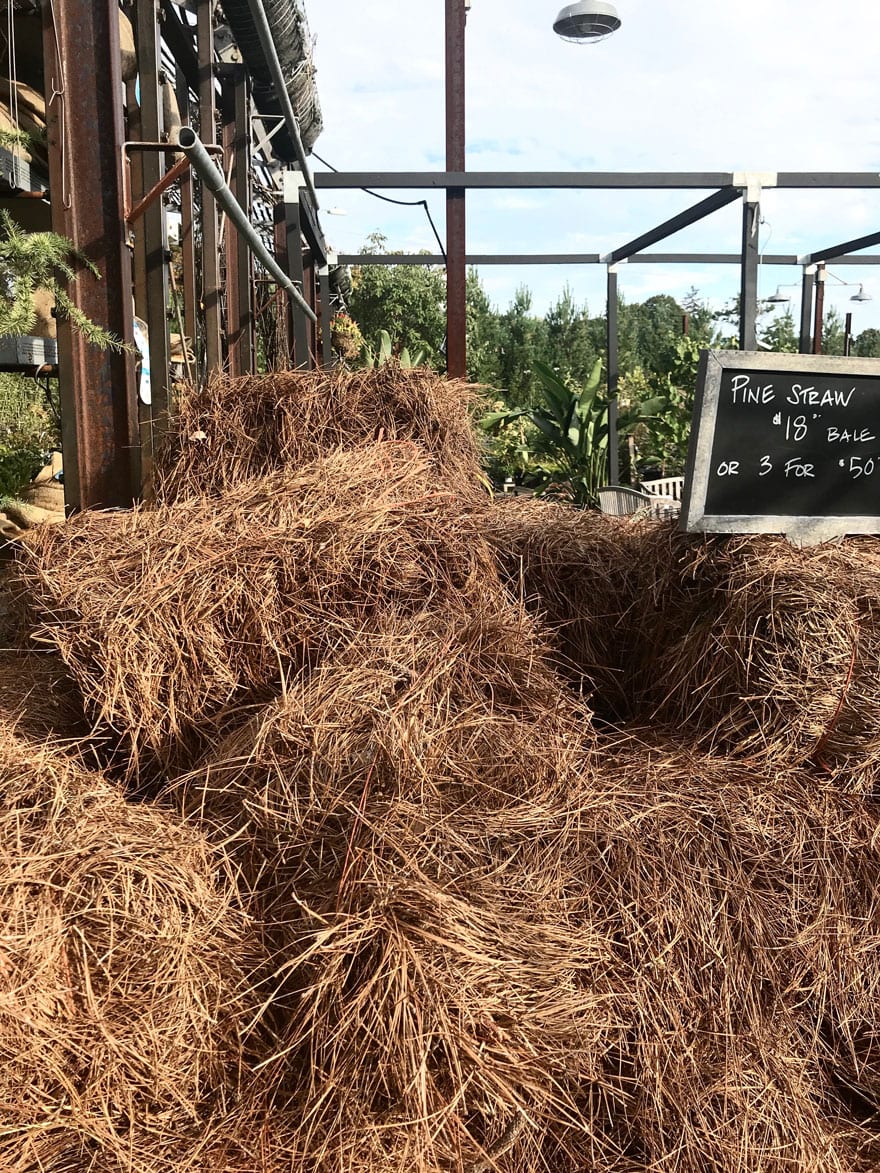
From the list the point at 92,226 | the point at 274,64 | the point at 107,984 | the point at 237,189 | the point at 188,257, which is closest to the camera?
the point at 107,984

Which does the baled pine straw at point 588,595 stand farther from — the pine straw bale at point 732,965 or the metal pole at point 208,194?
the metal pole at point 208,194

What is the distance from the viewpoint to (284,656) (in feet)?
6.64

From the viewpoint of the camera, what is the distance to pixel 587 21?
6508mm

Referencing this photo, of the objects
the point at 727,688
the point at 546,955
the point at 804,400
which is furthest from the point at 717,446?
the point at 546,955

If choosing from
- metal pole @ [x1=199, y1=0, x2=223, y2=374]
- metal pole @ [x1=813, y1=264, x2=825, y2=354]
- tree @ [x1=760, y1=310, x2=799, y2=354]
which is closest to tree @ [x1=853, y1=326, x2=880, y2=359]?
tree @ [x1=760, y1=310, x2=799, y2=354]

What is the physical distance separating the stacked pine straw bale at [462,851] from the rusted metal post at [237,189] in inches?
139

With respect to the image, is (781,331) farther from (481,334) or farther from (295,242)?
(295,242)

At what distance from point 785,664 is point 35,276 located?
88.8 inches

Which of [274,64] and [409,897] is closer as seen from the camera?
[409,897]

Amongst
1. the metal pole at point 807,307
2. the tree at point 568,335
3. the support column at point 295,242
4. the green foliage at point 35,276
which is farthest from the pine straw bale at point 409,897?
the tree at point 568,335

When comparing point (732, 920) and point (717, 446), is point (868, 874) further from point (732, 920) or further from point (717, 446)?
point (717, 446)

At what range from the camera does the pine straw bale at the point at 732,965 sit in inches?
58.6

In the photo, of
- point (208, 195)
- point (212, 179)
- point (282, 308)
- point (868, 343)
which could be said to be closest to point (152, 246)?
point (212, 179)

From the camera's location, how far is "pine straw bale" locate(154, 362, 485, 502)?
2900 millimetres
